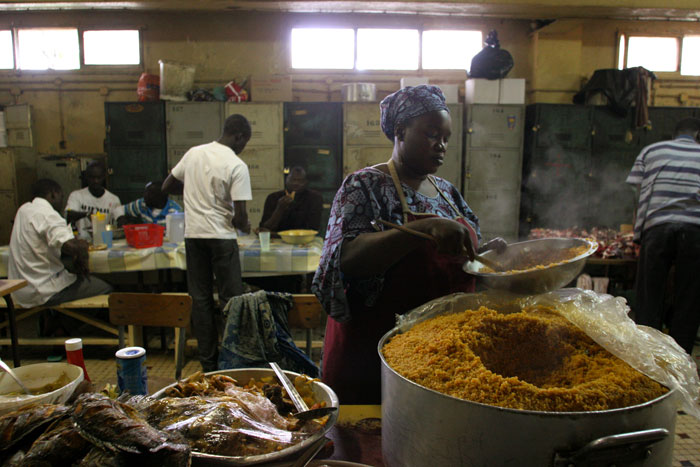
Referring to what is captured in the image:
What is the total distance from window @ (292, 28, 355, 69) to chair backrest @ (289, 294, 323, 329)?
570 centimetres

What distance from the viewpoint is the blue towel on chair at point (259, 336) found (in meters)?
2.49

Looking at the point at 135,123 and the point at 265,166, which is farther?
the point at 265,166

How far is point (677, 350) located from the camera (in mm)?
954

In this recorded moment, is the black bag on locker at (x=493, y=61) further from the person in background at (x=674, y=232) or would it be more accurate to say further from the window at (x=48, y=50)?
the window at (x=48, y=50)

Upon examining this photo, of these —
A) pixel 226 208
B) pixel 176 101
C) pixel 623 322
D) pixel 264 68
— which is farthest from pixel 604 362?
pixel 264 68

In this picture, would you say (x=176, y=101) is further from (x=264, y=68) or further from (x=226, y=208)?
(x=226, y=208)

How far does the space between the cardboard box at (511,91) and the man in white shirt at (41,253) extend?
5781 millimetres

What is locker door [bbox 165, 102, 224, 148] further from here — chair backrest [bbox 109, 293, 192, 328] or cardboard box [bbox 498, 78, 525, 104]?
chair backrest [bbox 109, 293, 192, 328]

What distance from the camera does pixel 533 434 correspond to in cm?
64

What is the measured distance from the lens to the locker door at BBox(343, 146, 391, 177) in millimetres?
6621

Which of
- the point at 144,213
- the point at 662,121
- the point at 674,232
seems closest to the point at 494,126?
the point at 662,121

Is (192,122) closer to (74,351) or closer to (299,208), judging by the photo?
(299,208)

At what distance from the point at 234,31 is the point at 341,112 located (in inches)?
94.2

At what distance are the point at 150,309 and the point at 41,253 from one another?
2.14 metres
